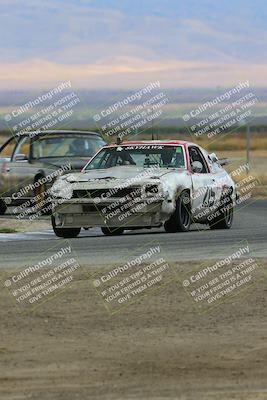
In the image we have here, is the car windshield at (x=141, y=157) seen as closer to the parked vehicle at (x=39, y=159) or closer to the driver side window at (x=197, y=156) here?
the driver side window at (x=197, y=156)

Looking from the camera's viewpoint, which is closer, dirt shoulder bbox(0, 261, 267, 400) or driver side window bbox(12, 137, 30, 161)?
dirt shoulder bbox(0, 261, 267, 400)

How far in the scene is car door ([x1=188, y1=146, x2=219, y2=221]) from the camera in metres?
20.4

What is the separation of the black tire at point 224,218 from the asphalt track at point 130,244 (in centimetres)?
14

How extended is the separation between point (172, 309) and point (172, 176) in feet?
27.0

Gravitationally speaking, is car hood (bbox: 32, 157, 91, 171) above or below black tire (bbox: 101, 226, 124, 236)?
above

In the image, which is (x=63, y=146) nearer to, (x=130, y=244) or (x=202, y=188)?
(x=202, y=188)

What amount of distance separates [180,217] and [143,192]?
2.94 ft


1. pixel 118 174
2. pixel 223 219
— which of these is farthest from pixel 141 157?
pixel 223 219

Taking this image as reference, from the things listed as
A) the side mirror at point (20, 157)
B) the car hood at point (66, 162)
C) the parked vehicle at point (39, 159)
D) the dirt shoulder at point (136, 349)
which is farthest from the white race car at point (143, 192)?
the dirt shoulder at point (136, 349)

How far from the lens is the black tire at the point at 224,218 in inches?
839

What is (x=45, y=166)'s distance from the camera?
25.6 m

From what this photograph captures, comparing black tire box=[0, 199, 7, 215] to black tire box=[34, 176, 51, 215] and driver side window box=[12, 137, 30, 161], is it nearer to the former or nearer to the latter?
driver side window box=[12, 137, 30, 161]

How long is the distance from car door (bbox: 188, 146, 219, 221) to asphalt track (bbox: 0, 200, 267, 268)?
0.34 meters

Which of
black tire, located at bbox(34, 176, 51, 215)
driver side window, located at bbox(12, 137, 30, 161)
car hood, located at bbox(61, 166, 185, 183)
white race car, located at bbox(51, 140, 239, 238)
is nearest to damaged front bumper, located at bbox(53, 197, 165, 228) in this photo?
white race car, located at bbox(51, 140, 239, 238)
